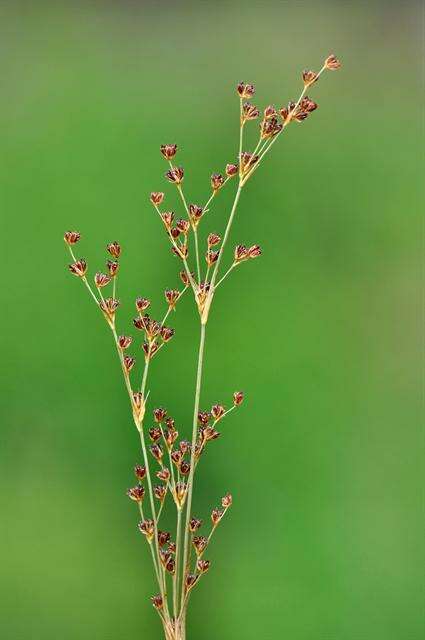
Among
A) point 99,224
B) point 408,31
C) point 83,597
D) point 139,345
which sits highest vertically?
point 408,31

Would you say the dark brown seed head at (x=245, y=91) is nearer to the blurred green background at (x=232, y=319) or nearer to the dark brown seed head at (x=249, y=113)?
the dark brown seed head at (x=249, y=113)

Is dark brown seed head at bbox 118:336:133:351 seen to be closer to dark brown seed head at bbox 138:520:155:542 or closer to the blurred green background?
the blurred green background

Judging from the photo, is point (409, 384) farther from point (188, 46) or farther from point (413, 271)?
point (188, 46)

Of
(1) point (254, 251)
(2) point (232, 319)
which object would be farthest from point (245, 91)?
(2) point (232, 319)

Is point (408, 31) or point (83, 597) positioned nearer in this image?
point (83, 597)

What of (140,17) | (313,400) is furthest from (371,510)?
(140,17)

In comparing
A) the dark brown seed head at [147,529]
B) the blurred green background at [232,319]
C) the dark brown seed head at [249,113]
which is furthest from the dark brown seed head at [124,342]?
the dark brown seed head at [249,113]

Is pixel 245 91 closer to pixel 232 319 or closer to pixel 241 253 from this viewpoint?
pixel 241 253

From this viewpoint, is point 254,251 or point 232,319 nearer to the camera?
point 254,251
